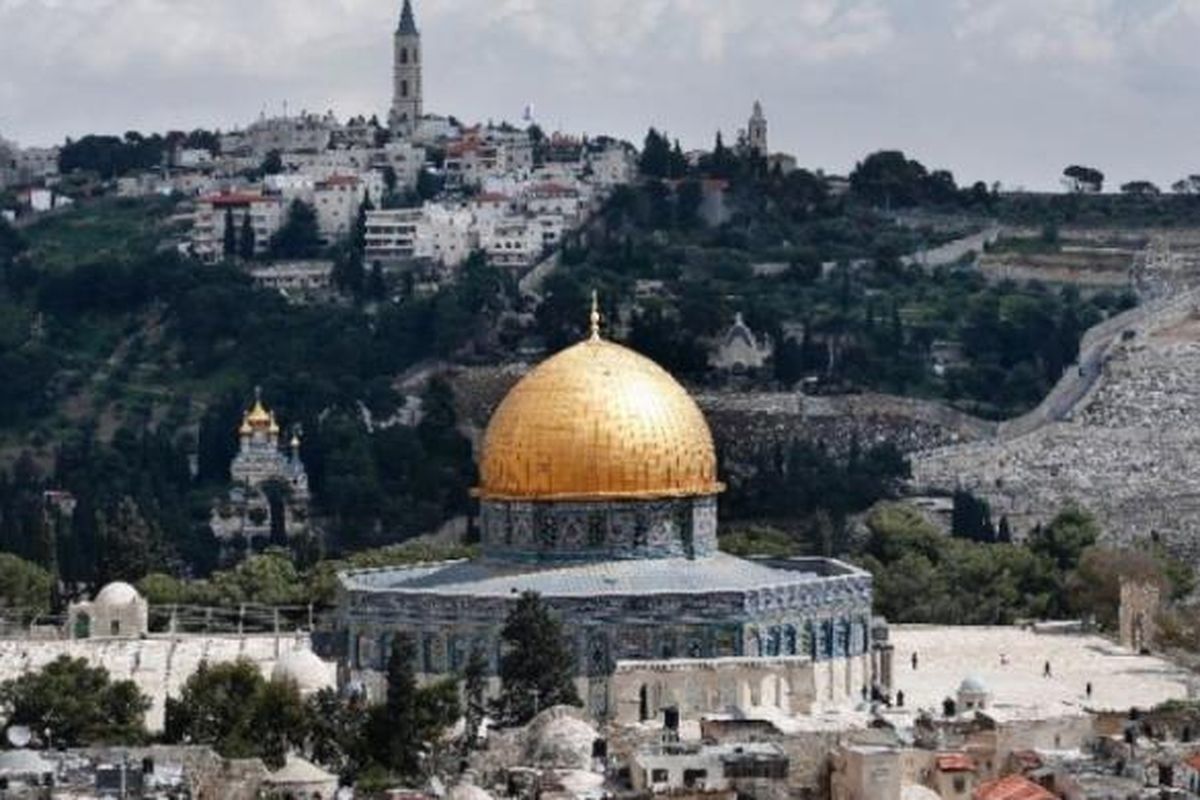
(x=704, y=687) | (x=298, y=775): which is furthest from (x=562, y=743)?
(x=704, y=687)

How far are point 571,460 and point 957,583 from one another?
39.1ft

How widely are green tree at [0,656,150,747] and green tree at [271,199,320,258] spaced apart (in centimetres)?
6217

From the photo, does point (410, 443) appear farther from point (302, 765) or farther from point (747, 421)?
point (302, 765)

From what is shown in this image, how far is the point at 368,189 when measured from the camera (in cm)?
11119

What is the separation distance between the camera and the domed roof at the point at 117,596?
54.8 m

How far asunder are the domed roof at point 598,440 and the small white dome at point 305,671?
2649mm

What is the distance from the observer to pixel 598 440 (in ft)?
157

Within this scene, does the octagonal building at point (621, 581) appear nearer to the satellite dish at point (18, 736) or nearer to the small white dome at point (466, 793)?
the satellite dish at point (18, 736)

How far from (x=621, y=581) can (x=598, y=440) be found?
156cm

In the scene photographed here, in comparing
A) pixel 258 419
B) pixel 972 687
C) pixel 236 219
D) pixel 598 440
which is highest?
pixel 236 219

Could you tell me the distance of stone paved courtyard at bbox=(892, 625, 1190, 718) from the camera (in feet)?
152

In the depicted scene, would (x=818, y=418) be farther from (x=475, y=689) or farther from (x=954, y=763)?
(x=954, y=763)

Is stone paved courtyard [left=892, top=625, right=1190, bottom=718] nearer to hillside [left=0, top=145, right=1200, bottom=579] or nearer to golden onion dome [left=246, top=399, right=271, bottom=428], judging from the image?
hillside [left=0, top=145, right=1200, bottom=579]

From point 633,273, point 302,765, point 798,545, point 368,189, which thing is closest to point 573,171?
point 368,189
